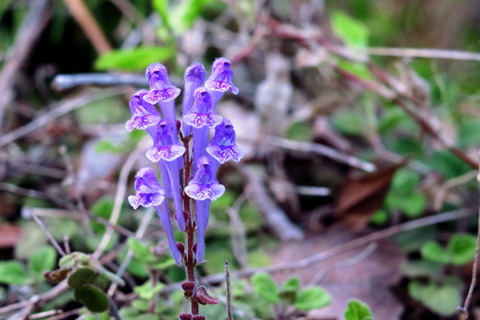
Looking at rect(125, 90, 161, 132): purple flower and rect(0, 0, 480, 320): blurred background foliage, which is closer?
rect(125, 90, 161, 132): purple flower

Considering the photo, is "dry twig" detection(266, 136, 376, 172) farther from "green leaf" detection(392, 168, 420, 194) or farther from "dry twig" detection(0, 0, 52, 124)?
"dry twig" detection(0, 0, 52, 124)

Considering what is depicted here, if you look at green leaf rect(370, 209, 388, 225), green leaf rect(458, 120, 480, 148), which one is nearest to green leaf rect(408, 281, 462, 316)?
green leaf rect(370, 209, 388, 225)

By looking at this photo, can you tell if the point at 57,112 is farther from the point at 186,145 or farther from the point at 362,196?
the point at 186,145

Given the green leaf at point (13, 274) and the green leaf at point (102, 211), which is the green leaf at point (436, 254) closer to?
the green leaf at point (102, 211)

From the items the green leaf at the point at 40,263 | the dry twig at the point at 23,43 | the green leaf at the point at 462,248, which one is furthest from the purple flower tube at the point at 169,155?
the dry twig at the point at 23,43

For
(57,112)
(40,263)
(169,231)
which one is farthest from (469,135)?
(57,112)
